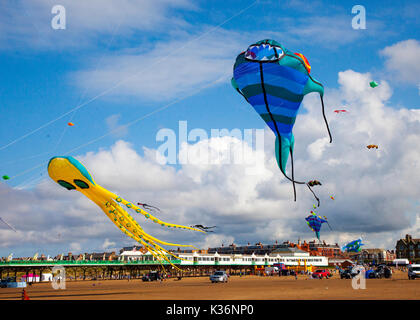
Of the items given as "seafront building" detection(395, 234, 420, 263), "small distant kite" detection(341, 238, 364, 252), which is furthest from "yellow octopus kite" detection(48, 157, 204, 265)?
"seafront building" detection(395, 234, 420, 263)

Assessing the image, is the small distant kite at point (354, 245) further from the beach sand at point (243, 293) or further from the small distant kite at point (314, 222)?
the beach sand at point (243, 293)

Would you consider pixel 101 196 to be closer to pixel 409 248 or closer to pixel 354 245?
pixel 354 245

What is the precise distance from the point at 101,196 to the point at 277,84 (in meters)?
10.6

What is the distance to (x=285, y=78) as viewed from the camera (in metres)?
20.0

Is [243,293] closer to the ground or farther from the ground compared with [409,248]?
farther from the ground

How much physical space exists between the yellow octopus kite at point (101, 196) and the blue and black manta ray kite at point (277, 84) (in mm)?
7116

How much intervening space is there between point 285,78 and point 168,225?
8.67 meters

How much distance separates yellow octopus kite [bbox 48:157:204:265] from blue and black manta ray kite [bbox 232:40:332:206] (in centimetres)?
712

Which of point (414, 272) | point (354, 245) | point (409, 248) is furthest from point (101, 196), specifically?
point (409, 248)

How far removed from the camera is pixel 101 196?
23828 mm

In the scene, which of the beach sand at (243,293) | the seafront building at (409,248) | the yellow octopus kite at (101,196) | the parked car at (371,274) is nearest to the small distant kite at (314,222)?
the parked car at (371,274)

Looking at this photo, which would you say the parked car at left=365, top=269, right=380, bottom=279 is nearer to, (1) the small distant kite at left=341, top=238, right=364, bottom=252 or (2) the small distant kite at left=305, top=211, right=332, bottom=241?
(2) the small distant kite at left=305, top=211, right=332, bottom=241
